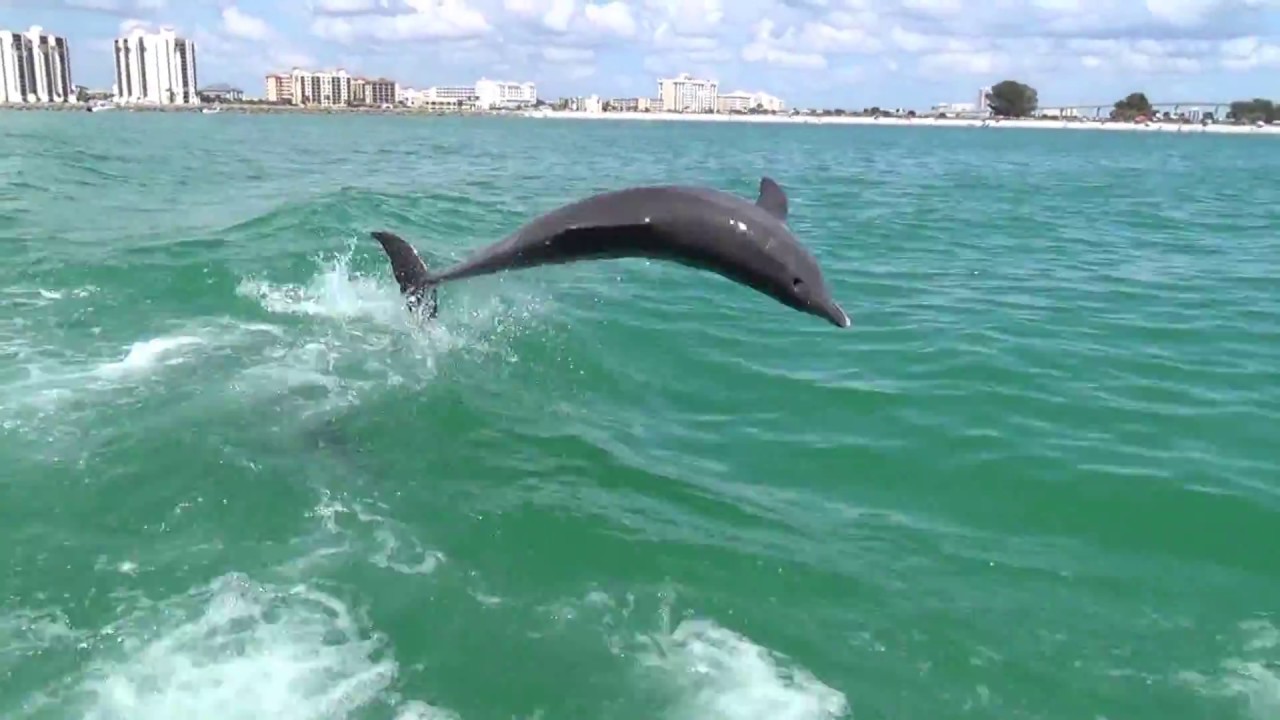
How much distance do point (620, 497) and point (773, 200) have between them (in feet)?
13.9

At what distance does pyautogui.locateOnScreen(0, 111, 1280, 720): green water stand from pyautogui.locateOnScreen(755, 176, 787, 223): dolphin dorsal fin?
3609 millimetres

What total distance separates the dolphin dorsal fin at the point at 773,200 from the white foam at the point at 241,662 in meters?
5.05

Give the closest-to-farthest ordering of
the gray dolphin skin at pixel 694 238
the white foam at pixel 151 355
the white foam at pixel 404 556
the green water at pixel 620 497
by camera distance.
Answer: the gray dolphin skin at pixel 694 238 → the green water at pixel 620 497 → the white foam at pixel 404 556 → the white foam at pixel 151 355

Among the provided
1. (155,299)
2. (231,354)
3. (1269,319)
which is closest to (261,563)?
(231,354)

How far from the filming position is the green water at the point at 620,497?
28.6 ft

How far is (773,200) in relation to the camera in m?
9.26

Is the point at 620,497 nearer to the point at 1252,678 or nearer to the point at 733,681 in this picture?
the point at 733,681

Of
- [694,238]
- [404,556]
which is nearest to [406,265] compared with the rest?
[404,556]

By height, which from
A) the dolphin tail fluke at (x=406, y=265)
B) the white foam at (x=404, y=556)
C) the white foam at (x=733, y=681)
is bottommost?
the white foam at (x=733, y=681)

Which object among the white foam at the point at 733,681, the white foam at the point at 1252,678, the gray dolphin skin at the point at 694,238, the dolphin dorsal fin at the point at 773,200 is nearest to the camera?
the gray dolphin skin at the point at 694,238

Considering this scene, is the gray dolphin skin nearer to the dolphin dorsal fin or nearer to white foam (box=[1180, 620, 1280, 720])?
the dolphin dorsal fin

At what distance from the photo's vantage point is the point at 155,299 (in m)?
19.2

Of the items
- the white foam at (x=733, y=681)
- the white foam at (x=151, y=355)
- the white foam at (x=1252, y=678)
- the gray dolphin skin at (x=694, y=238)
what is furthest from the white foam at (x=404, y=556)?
the white foam at (x=1252, y=678)

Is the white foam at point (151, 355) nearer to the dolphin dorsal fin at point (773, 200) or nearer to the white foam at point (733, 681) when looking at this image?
the white foam at point (733, 681)
